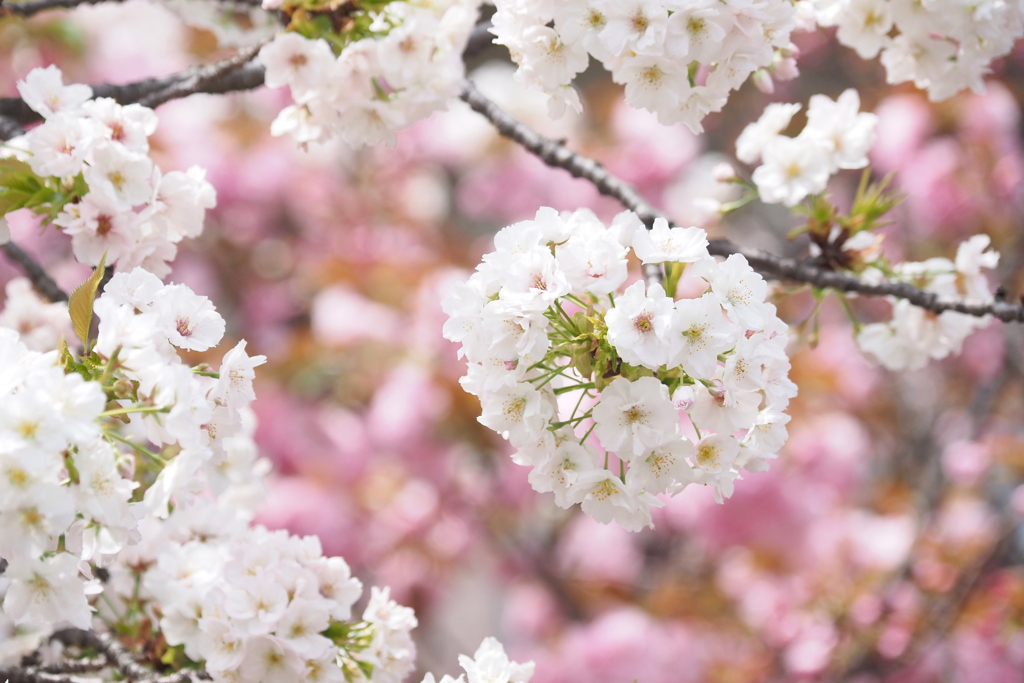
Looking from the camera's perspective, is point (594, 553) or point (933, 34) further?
point (594, 553)

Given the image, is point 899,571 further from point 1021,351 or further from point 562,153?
point 562,153

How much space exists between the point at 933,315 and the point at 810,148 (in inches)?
8.4

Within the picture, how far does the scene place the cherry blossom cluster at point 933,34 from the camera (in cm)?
75

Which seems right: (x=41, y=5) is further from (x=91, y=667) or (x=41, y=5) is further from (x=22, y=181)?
(x=91, y=667)

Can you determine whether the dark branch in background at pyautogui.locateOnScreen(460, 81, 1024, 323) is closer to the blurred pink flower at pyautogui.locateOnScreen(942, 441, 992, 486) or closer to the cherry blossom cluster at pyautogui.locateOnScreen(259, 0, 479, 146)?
the cherry blossom cluster at pyautogui.locateOnScreen(259, 0, 479, 146)

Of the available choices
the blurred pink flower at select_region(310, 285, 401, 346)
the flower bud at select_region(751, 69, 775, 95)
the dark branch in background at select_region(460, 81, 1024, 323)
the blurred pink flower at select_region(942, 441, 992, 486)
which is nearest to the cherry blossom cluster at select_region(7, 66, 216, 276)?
the dark branch in background at select_region(460, 81, 1024, 323)

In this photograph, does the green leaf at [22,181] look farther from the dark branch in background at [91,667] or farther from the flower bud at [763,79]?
the flower bud at [763,79]

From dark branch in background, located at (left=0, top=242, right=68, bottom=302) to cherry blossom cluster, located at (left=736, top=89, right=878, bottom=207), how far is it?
737 millimetres

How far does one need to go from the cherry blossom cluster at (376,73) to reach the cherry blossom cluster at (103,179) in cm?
13

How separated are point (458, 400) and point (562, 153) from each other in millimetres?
1458

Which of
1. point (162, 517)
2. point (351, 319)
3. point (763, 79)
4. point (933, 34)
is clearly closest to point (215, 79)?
point (162, 517)

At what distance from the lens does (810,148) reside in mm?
859

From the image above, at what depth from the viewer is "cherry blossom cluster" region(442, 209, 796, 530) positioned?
1.77 feet

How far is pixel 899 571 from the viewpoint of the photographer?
1913 millimetres
